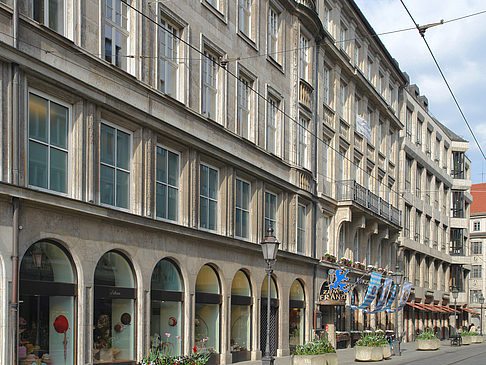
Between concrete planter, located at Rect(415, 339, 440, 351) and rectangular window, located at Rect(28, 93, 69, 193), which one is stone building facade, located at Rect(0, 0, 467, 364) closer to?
rectangular window, located at Rect(28, 93, 69, 193)

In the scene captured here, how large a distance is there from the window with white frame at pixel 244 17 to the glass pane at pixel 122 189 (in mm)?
9719

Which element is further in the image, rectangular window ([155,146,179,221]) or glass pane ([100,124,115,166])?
rectangular window ([155,146,179,221])

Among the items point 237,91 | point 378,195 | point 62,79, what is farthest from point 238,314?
point 378,195

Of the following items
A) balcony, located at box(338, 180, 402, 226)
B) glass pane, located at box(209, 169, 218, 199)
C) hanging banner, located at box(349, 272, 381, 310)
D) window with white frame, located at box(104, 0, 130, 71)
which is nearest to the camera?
window with white frame, located at box(104, 0, 130, 71)

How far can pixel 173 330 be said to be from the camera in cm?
2103

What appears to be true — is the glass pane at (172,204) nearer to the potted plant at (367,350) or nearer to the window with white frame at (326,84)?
the potted plant at (367,350)

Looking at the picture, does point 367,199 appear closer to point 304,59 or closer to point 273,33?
point 304,59

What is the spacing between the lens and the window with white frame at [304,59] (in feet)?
107

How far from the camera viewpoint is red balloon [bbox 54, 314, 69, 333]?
16047 mm

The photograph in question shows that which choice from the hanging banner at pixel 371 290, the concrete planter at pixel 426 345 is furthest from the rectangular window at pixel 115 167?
the concrete planter at pixel 426 345

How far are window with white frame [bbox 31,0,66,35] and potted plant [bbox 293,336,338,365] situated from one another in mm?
11404

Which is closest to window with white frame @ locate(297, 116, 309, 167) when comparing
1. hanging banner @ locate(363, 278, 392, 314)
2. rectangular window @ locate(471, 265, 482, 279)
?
hanging banner @ locate(363, 278, 392, 314)

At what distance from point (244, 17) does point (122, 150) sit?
1036 centimetres

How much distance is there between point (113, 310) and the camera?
18250 mm
